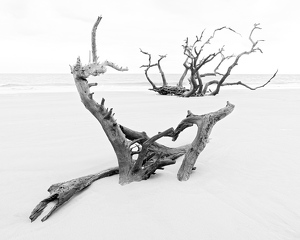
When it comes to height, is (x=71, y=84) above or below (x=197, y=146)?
below

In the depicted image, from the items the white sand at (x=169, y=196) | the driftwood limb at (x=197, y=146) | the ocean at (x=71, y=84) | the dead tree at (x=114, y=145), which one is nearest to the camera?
the white sand at (x=169, y=196)

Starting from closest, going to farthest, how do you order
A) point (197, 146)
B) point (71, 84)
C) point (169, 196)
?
point (169, 196) → point (197, 146) → point (71, 84)

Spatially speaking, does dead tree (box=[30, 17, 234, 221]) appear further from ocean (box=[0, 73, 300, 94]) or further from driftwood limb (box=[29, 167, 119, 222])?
ocean (box=[0, 73, 300, 94])

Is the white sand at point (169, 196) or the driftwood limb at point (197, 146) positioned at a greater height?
the driftwood limb at point (197, 146)

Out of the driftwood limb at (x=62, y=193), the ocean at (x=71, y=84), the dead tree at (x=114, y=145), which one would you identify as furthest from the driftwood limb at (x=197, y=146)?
the ocean at (x=71, y=84)

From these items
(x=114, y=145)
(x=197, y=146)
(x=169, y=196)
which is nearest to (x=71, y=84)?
(x=114, y=145)

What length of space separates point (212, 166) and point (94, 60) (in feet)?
5.11

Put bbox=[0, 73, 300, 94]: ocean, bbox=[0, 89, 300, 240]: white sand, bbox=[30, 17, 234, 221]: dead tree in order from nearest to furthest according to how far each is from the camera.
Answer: bbox=[0, 89, 300, 240]: white sand < bbox=[30, 17, 234, 221]: dead tree < bbox=[0, 73, 300, 94]: ocean

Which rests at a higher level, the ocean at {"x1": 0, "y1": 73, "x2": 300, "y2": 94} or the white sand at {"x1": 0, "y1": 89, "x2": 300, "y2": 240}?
the white sand at {"x1": 0, "y1": 89, "x2": 300, "y2": 240}

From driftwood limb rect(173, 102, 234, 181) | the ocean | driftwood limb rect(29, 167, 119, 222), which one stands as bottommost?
the ocean

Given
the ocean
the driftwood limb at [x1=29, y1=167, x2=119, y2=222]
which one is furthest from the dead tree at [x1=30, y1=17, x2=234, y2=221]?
the ocean

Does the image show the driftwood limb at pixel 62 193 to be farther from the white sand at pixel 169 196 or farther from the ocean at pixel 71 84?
the ocean at pixel 71 84

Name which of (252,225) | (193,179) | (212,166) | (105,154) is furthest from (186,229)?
(105,154)

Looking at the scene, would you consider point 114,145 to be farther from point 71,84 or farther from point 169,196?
point 71,84
